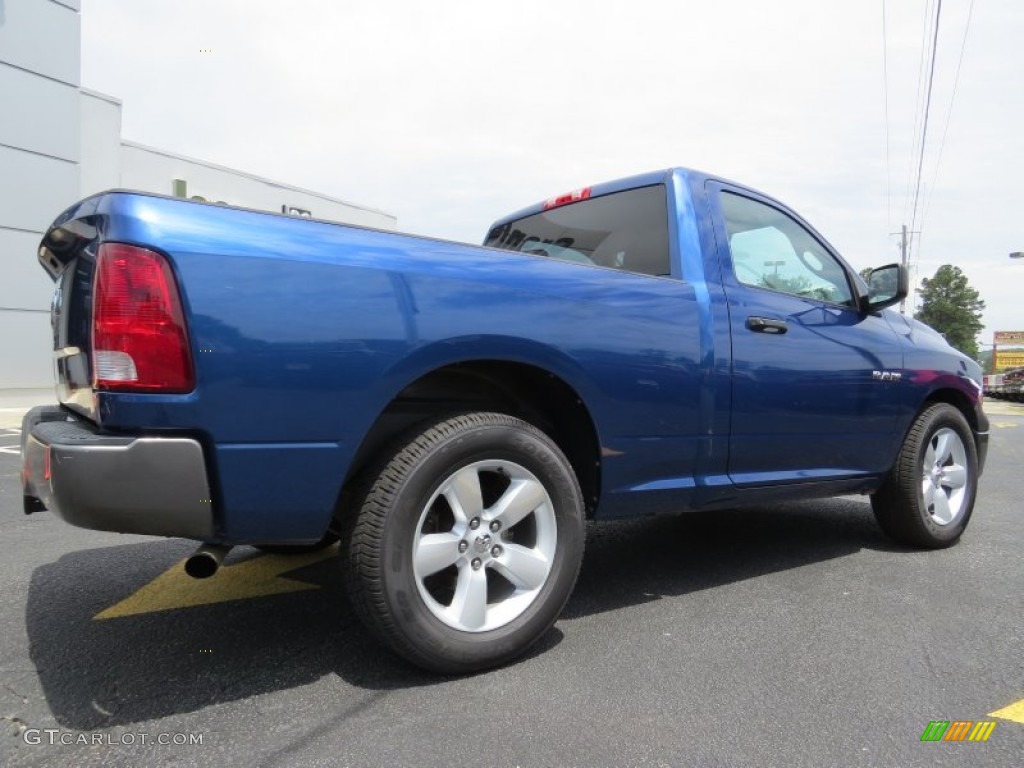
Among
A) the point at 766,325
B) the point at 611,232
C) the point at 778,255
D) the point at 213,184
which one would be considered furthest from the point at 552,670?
the point at 213,184

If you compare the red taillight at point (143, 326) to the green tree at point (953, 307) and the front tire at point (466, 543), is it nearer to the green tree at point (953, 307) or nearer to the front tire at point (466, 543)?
the front tire at point (466, 543)

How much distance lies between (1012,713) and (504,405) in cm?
183

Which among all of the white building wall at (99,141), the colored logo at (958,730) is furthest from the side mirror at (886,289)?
the white building wall at (99,141)

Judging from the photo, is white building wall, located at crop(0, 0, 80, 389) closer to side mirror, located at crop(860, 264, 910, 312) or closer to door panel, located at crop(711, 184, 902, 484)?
door panel, located at crop(711, 184, 902, 484)

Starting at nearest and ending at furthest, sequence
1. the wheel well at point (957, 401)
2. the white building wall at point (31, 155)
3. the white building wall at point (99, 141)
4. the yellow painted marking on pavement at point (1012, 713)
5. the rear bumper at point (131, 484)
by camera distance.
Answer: the rear bumper at point (131, 484) → the yellow painted marking on pavement at point (1012, 713) → the wheel well at point (957, 401) → the white building wall at point (31, 155) → the white building wall at point (99, 141)

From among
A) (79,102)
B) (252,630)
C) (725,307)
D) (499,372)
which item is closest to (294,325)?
(499,372)

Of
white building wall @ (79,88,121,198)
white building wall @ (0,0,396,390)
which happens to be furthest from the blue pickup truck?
white building wall @ (79,88,121,198)

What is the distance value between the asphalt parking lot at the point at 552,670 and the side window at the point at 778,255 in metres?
1.40

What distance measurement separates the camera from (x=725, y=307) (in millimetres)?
3000

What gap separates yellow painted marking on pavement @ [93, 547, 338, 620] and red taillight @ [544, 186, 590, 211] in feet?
7.05

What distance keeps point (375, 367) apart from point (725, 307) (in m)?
1.60

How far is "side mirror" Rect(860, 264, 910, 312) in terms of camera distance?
12.1ft

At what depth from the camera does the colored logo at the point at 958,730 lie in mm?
1994

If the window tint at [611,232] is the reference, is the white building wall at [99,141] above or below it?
above
